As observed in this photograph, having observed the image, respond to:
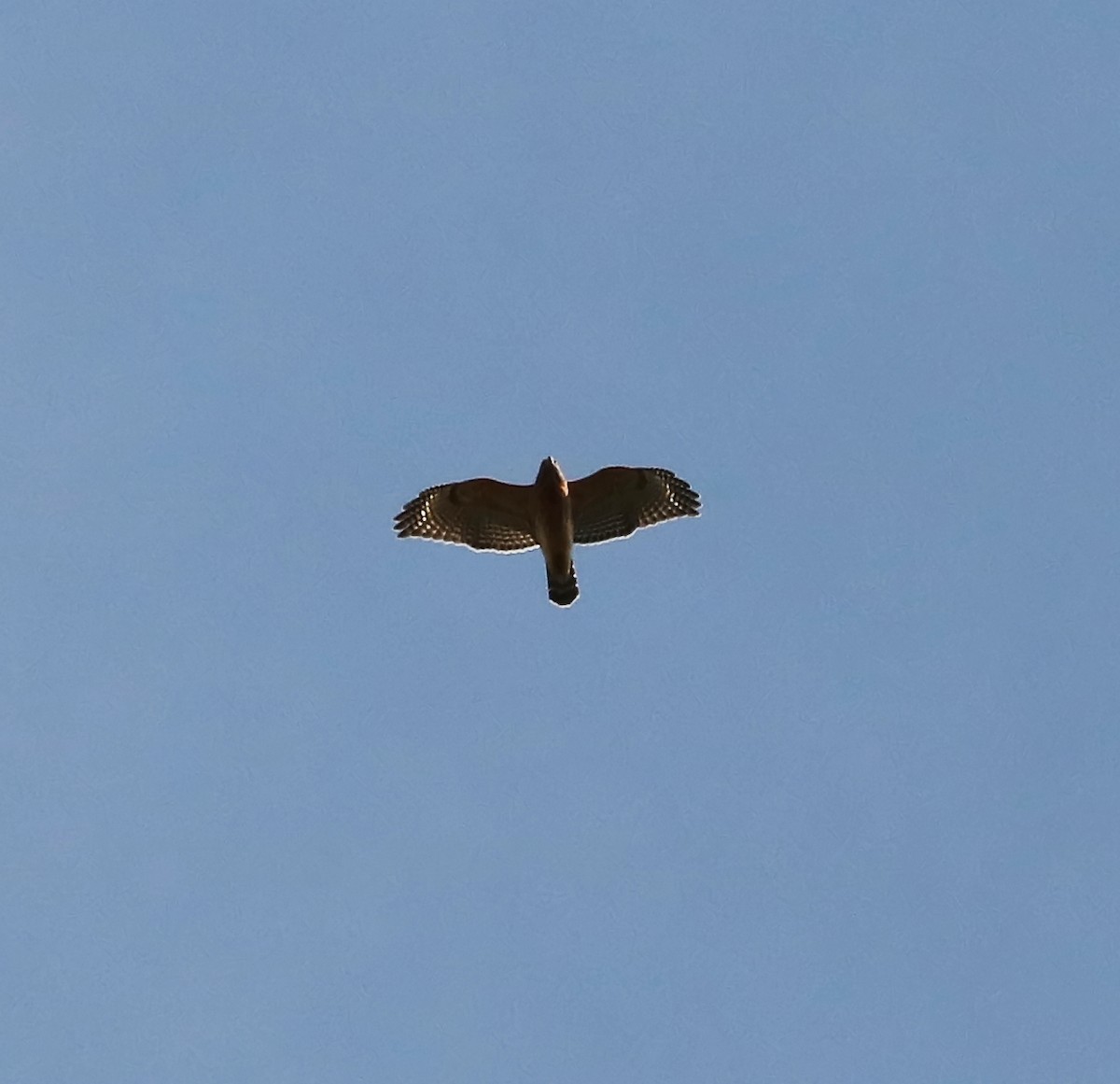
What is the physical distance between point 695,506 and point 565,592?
6.83 feet

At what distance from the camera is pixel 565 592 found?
20.8 metres

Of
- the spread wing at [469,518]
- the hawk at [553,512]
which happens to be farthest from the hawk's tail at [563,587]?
the spread wing at [469,518]

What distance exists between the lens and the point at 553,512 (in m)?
20.1

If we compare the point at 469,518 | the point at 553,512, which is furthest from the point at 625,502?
the point at 469,518

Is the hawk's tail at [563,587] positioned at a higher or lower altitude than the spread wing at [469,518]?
lower

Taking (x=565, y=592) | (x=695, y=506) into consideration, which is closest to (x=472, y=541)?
(x=565, y=592)

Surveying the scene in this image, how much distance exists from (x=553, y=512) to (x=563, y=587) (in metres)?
1.18

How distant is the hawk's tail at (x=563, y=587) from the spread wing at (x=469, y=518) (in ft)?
2.27

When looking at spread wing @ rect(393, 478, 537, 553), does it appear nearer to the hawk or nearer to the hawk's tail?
the hawk

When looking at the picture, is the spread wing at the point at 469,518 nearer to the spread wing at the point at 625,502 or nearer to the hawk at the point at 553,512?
the hawk at the point at 553,512

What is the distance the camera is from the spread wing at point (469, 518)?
20641mm

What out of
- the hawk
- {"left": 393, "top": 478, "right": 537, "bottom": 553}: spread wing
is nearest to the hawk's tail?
the hawk

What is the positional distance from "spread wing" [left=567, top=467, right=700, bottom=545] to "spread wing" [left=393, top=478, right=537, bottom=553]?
0.67 meters

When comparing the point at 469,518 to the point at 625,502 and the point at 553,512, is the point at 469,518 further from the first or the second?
the point at 625,502
